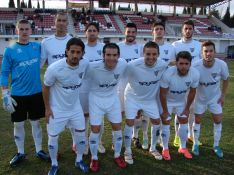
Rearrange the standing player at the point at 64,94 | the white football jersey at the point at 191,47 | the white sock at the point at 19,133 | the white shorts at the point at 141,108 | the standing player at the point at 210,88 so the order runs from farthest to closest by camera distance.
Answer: the white football jersey at the point at 191,47, the standing player at the point at 210,88, the white shorts at the point at 141,108, the white sock at the point at 19,133, the standing player at the point at 64,94

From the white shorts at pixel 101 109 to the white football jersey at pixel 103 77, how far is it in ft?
0.28

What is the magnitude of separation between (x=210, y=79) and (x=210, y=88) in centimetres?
17

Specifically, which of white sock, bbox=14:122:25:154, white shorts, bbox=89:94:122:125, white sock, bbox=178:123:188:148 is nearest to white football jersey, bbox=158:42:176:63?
white sock, bbox=178:123:188:148

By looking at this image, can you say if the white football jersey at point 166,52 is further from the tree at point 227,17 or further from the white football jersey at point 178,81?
the tree at point 227,17

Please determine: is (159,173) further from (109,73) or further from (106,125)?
(106,125)

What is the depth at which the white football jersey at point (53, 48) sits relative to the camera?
498 centimetres

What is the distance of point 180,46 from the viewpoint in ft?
19.1

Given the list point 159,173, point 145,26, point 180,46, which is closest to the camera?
point 159,173

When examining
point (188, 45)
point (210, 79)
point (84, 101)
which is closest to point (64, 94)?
A: point (84, 101)

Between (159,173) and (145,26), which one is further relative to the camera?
(145,26)

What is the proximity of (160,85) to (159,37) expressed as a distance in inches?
40.4

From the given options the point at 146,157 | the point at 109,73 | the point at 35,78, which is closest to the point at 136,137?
the point at 146,157

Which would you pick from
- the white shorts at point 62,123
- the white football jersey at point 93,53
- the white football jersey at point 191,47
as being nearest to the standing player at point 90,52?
the white football jersey at point 93,53

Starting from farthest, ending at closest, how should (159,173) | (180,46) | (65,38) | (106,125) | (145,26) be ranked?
(145,26) → (106,125) → (180,46) → (65,38) → (159,173)
